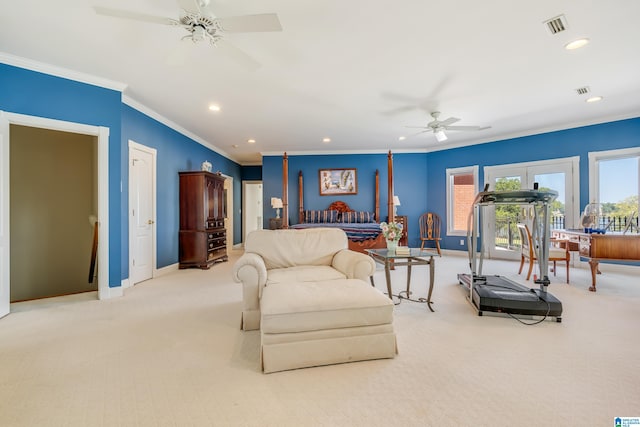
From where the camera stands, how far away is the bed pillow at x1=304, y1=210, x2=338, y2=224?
7.08 metres

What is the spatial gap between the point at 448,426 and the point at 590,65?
3977 millimetres

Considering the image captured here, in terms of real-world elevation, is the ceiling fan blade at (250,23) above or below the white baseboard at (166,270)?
above

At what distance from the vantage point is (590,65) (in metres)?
3.04

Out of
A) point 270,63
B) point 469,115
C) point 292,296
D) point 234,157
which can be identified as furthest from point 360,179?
point 292,296

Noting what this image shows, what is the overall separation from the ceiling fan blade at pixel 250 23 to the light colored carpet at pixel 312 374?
2.38 metres

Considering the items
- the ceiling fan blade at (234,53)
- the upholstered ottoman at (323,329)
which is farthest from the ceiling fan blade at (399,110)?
the upholstered ottoman at (323,329)

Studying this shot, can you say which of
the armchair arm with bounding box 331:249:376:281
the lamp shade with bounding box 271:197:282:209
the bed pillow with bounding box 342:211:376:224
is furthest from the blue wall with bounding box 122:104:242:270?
the bed pillow with bounding box 342:211:376:224

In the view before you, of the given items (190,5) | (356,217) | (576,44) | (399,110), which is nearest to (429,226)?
(356,217)

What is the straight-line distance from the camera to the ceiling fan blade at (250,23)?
1.86 meters

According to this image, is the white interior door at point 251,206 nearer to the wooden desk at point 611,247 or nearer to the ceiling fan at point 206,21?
the ceiling fan at point 206,21

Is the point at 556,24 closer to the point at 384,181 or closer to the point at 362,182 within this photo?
the point at 384,181

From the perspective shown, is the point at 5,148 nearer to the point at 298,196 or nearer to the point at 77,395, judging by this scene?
the point at 77,395

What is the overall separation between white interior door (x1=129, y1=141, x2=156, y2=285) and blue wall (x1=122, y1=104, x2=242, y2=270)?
142 millimetres

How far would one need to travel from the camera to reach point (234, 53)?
2246mm
